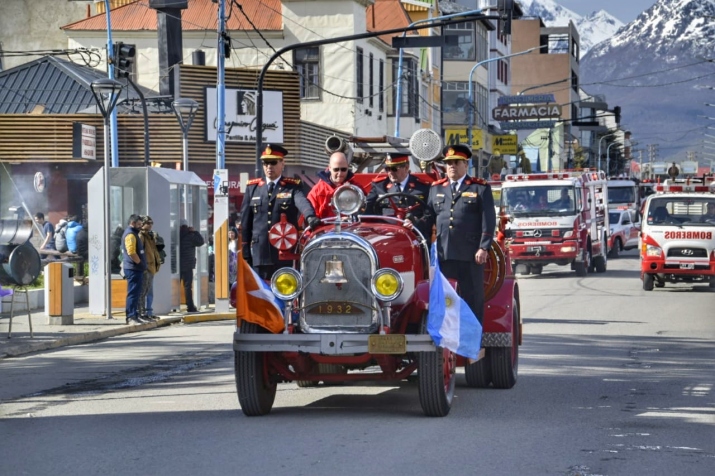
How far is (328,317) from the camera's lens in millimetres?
10719

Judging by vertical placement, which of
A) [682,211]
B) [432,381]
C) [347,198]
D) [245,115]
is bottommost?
[432,381]

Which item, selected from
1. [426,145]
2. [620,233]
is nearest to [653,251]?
[426,145]

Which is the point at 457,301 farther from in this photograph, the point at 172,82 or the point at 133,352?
the point at 172,82

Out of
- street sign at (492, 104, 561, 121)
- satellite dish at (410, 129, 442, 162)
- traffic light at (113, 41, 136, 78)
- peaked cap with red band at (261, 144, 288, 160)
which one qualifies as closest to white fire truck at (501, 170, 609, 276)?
traffic light at (113, 41, 136, 78)

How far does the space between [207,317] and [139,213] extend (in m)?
2.54

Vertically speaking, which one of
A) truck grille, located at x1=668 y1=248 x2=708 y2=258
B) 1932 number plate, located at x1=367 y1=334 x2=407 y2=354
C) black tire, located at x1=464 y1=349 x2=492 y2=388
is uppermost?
truck grille, located at x1=668 y1=248 x2=708 y2=258

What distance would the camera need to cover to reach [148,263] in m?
23.6

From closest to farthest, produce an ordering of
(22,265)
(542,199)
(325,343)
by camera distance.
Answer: (325,343) < (22,265) < (542,199)

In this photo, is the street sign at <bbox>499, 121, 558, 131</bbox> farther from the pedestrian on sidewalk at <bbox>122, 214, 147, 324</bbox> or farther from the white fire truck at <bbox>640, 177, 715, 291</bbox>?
the pedestrian on sidewalk at <bbox>122, 214, 147, 324</bbox>

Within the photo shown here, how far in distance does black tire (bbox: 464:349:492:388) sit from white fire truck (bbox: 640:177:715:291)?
55.4 feet

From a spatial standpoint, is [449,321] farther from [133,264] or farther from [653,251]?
[653,251]

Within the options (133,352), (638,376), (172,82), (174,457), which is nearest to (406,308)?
(174,457)

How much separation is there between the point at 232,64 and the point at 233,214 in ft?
35.1

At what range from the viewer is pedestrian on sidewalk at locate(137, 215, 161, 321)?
23323mm
